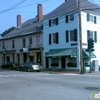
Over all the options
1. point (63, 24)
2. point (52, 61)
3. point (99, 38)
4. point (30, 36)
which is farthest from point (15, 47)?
point (99, 38)

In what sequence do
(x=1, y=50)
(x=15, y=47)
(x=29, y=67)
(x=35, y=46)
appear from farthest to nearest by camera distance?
(x=1, y=50), (x=15, y=47), (x=35, y=46), (x=29, y=67)

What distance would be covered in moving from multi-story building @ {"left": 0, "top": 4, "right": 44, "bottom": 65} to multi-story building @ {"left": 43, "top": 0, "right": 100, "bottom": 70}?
2.28 metres

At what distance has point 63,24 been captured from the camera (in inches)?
1396

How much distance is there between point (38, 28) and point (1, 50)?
46.9 ft

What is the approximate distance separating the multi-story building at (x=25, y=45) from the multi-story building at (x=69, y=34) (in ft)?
7.49

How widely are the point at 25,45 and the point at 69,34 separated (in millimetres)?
12036

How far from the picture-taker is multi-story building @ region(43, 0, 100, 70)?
110 ft

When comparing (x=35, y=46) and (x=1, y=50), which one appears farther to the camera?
(x=1, y=50)

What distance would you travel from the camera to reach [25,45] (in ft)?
143

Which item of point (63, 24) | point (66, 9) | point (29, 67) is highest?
point (66, 9)

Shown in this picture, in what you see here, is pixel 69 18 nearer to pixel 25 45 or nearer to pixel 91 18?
pixel 91 18

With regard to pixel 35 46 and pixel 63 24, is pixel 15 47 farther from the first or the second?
pixel 63 24

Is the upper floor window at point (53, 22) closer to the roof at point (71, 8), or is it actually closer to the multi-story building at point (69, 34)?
the multi-story building at point (69, 34)

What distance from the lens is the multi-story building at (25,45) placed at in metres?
40.6
